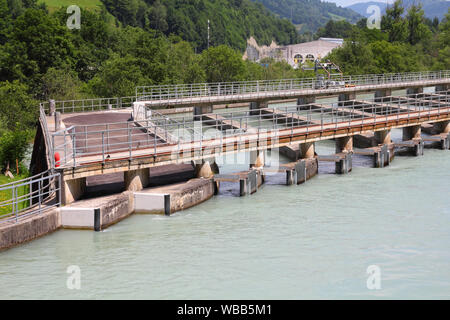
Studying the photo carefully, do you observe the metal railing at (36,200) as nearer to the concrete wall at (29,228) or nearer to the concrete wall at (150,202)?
the concrete wall at (29,228)

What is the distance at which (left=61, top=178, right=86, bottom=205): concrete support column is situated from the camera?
24516mm

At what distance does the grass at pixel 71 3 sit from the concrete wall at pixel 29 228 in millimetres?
126974

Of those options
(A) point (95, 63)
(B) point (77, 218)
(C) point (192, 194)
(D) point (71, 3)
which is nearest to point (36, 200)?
(B) point (77, 218)

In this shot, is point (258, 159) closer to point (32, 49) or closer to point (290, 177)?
→ point (290, 177)

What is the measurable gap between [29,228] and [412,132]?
29.3m

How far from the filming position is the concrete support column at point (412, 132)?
43.0 meters

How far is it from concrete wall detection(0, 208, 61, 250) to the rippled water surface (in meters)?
0.30

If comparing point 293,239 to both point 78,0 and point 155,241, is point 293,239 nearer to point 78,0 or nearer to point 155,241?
point 155,241

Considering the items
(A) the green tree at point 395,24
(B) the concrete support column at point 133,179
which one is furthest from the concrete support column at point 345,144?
(A) the green tree at point 395,24

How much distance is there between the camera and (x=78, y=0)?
152625 millimetres

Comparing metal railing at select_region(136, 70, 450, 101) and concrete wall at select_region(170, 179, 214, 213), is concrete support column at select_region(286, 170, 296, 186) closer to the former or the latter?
concrete wall at select_region(170, 179, 214, 213)

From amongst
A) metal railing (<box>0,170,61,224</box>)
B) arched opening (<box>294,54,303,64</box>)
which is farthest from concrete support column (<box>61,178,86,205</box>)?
arched opening (<box>294,54,303,64</box>)

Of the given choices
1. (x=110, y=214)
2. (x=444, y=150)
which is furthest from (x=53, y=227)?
(x=444, y=150)
